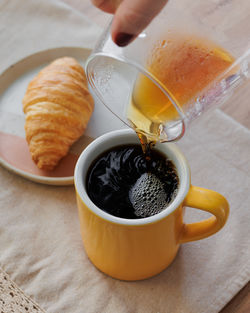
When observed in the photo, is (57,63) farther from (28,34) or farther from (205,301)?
(205,301)

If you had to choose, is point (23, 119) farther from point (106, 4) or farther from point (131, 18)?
point (131, 18)

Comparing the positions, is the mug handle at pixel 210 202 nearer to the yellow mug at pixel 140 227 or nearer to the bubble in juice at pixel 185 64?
the yellow mug at pixel 140 227

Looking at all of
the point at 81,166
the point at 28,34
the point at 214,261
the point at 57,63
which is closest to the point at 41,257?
the point at 81,166

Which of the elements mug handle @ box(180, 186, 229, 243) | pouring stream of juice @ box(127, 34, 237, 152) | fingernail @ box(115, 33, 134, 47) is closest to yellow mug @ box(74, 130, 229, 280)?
mug handle @ box(180, 186, 229, 243)

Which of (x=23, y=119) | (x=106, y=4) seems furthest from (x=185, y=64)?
(x=23, y=119)

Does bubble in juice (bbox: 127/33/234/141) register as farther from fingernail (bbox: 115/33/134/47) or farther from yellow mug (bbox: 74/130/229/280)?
yellow mug (bbox: 74/130/229/280)

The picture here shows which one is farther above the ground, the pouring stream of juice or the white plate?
the pouring stream of juice
